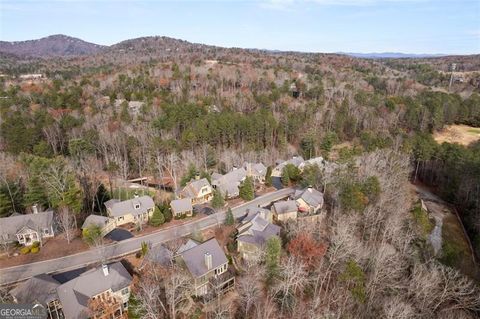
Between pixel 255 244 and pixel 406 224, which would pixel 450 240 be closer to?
pixel 406 224

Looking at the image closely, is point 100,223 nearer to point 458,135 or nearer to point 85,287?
point 85,287

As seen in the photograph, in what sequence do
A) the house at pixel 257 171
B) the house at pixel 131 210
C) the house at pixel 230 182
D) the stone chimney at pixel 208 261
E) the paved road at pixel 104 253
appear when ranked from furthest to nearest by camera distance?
the house at pixel 257 171, the house at pixel 230 182, the house at pixel 131 210, the paved road at pixel 104 253, the stone chimney at pixel 208 261

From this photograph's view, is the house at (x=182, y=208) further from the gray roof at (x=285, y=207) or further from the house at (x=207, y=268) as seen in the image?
the gray roof at (x=285, y=207)

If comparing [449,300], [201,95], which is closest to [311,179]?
[449,300]

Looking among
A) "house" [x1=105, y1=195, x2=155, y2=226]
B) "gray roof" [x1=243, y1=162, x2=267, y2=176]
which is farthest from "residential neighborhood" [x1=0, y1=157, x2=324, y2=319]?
"gray roof" [x1=243, y1=162, x2=267, y2=176]

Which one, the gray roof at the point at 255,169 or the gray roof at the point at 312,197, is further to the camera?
the gray roof at the point at 255,169

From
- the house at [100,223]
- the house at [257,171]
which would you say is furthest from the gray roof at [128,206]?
the house at [257,171]

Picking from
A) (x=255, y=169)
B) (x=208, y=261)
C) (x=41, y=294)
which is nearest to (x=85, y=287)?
(x=41, y=294)
